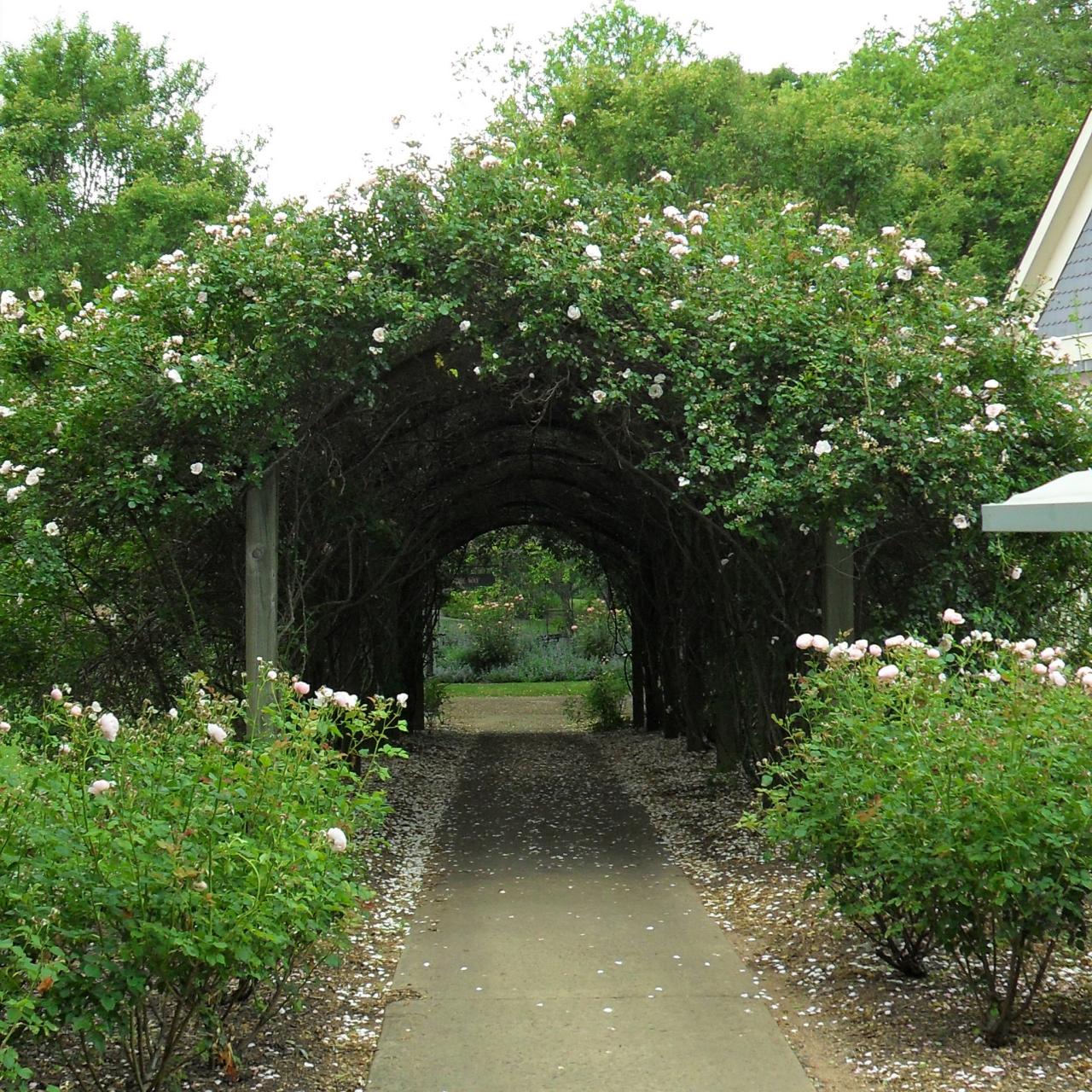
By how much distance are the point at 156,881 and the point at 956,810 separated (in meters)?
2.20

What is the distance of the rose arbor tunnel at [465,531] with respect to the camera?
680cm

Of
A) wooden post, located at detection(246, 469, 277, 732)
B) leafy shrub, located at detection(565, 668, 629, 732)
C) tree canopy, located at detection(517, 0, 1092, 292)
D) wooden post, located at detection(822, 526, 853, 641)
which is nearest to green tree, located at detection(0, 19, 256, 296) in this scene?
A: tree canopy, located at detection(517, 0, 1092, 292)

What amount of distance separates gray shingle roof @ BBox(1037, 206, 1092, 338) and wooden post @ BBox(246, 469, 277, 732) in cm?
655

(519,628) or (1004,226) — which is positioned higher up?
(1004,226)

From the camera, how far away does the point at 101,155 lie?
2233 cm

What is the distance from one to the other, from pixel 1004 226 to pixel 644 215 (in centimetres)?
1834

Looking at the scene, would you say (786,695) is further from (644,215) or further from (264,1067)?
(264,1067)

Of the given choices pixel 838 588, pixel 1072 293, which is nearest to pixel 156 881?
pixel 838 588

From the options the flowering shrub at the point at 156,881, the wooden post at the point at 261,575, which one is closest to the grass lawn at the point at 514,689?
the wooden post at the point at 261,575

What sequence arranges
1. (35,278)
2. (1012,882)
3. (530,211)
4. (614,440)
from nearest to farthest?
1. (1012,882)
2. (530,211)
3. (614,440)
4. (35,278)

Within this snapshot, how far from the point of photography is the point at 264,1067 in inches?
145

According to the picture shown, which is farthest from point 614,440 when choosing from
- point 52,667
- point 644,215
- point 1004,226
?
point 1004,226

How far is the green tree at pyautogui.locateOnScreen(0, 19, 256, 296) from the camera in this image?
68.0 ft

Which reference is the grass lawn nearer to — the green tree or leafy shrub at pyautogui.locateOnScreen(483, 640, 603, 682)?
leafy shrub at pyautogui.locateOnScreen(483, 640, 603, 682)
